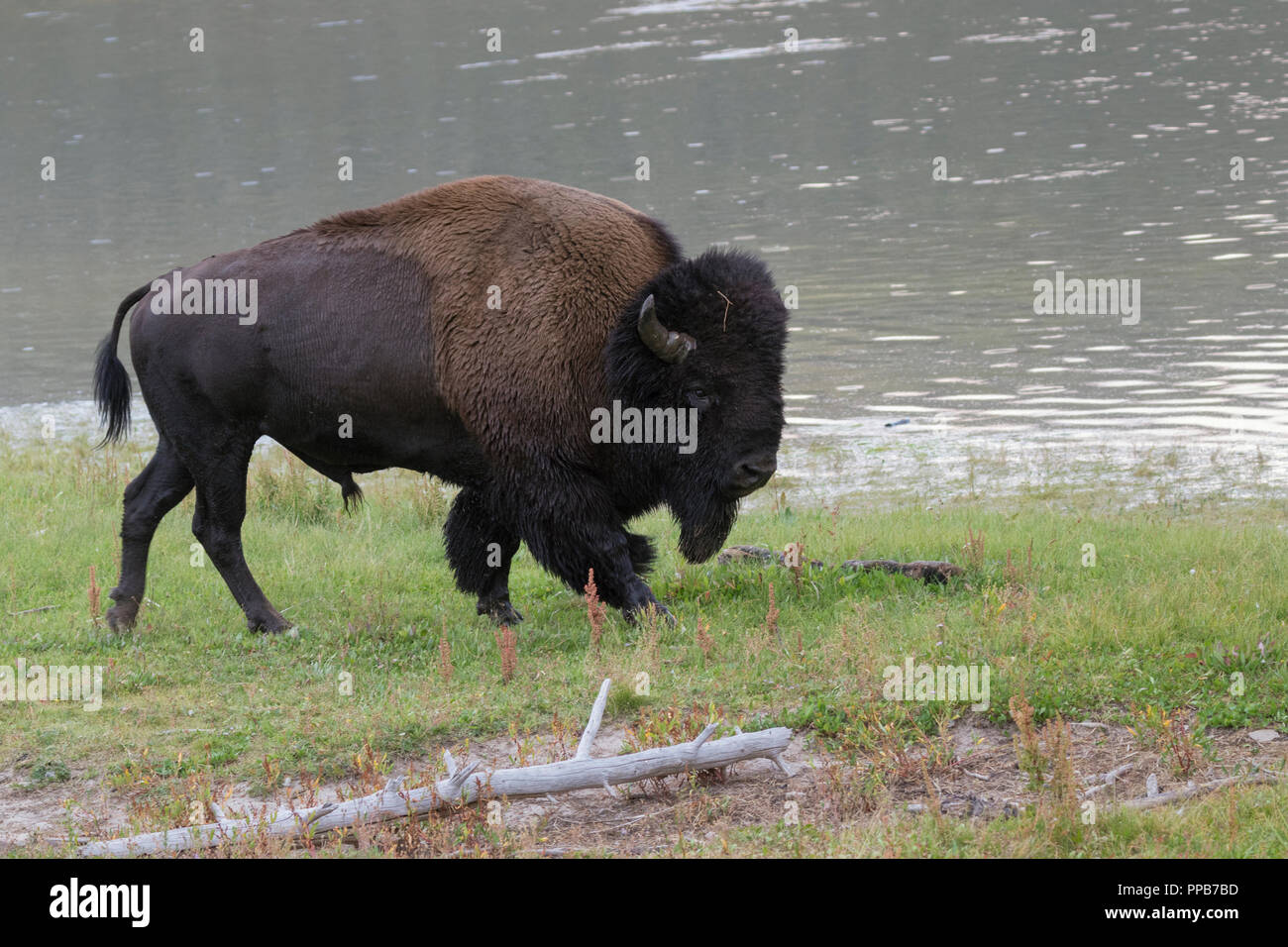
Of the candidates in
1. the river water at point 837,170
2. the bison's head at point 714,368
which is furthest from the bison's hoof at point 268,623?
the river water at point 837,170

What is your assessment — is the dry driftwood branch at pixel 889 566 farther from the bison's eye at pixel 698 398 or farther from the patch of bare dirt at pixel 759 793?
the patch of bare dirt at pixel 759 793

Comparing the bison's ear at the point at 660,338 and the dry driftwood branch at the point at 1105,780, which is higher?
the bison's ear at the point at 660,338

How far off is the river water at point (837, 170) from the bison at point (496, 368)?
180 inches

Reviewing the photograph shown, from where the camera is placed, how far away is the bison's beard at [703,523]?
7938 mm

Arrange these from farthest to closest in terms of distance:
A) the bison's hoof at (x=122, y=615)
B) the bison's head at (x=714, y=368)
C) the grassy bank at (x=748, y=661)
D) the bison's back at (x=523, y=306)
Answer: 1. the bison's hoof at (x=122, y=615)
2. the bison's back at (x=523, y=306)
3. the bison's head at (x=714, y=368)
4. the grassy bank at (x=748, y=661)

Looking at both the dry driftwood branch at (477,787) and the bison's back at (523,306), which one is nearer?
the dry driftwood branch at (477,787)

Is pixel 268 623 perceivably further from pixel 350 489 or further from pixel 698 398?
pixel 698 398

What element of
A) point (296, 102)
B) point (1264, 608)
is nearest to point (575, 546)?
point (1264, 608)

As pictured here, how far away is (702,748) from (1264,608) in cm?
310

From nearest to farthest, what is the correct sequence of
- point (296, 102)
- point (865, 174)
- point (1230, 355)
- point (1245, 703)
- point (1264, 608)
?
point (1245, 703) < point (1264, 608) < point (1230, 355) < point (865, 174) < point (296, 102)

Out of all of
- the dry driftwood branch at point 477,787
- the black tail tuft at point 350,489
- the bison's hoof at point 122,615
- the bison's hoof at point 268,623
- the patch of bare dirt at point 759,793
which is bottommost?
the bison's hoof at point 268,623

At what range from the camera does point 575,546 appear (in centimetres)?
790

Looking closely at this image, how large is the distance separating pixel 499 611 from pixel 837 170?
2277cm
